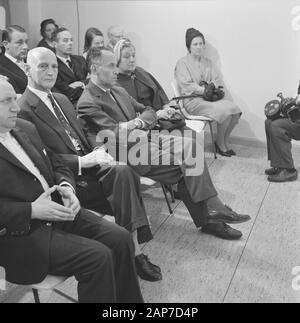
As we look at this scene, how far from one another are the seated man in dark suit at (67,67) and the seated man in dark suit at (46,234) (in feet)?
6.83

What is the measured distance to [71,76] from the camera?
4.31 meters

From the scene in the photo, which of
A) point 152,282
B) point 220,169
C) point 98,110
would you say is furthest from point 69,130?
point 220,169

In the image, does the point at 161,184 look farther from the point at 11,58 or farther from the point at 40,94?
the point at 11,58

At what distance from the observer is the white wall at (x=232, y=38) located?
4.43 metres

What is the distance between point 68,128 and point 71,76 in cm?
181

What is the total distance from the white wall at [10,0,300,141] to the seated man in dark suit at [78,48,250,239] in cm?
191

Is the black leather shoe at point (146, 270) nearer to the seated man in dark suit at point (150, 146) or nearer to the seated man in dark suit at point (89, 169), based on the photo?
the seated man in dark suit at point (89, 169)

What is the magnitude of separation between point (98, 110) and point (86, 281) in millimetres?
1315

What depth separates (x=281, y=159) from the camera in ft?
12.7

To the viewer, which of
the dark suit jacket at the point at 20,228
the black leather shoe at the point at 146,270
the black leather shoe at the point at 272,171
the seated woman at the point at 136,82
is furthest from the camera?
the black leather shoe at the point at 272,171

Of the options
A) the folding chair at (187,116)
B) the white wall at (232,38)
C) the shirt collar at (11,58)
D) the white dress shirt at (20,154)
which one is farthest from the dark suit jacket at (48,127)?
the white wall at (232,38)

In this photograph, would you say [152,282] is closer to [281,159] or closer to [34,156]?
[34,156]

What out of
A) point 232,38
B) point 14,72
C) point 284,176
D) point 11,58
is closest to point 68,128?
point 14,72

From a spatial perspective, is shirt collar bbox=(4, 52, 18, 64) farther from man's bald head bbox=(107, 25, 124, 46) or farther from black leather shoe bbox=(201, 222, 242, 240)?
black leather shoe bbox=(201, 222, 242, 240)
